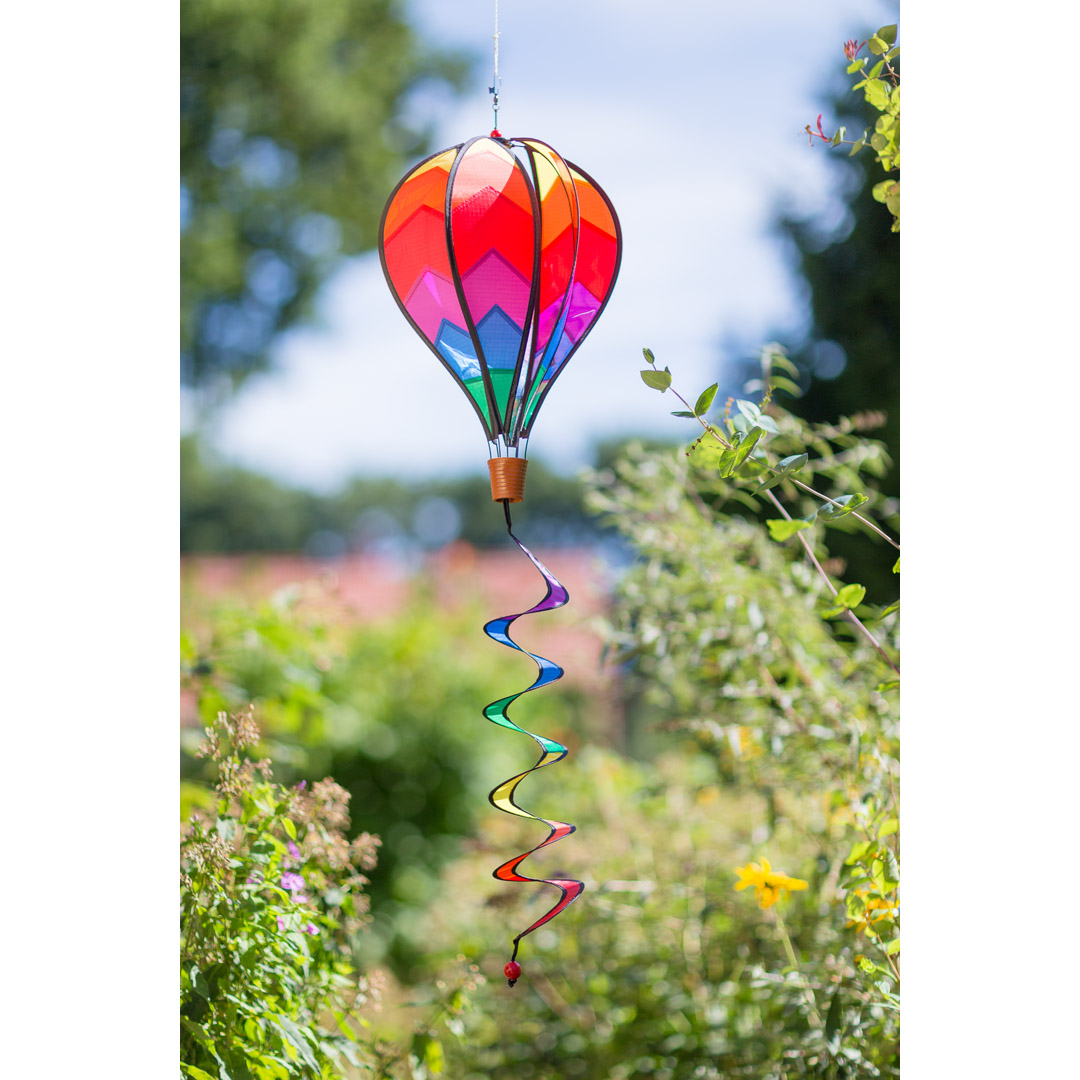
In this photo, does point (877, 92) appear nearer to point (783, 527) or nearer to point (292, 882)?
point (783, 527)

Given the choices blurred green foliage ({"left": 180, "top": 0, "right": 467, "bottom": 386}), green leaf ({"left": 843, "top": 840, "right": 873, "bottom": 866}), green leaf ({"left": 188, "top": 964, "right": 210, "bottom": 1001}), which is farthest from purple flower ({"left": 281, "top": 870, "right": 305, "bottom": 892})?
blurred green foliage ({"left": 180, "top": 0, "right": 467, "bottom": 386})

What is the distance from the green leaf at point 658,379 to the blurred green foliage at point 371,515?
8.92 metres

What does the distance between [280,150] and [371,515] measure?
8.46 metres

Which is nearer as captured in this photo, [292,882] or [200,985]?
[200,985]

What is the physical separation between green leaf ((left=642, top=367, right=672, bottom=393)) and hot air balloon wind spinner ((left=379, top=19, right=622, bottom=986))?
0.17 metres

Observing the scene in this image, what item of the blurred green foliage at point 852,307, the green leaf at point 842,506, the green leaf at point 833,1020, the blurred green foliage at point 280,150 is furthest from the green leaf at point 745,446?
the blurred green foliage at point 280,150

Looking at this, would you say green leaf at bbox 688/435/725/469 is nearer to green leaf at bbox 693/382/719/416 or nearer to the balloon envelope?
green leaf at bbox 693/382/719/416

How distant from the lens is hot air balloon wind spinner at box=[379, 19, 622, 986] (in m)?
1.10

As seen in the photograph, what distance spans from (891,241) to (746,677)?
1856 mm

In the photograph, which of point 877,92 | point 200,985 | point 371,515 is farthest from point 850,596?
point 371,515

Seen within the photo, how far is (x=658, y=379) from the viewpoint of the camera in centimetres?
106

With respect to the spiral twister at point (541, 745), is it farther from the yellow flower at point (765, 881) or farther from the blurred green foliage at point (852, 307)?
the blurred green foliage at point (852, 307)
